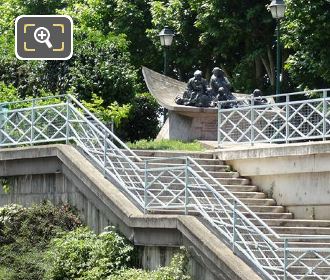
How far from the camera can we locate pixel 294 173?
71.0ft

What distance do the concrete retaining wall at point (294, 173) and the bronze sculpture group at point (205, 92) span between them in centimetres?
431

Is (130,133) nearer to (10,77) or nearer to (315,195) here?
(10,77)

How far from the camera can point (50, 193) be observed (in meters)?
21.9

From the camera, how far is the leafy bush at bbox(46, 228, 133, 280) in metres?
19.5

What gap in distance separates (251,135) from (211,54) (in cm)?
1801

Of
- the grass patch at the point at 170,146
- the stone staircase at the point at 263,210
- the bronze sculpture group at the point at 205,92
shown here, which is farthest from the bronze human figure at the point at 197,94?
the stone staircase at the point at 263,210

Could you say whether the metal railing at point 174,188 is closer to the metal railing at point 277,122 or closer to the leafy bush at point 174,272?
the leafy bush at point 174,272

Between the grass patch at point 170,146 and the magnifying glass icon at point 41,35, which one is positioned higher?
the magnifying glass icon at point 41,35

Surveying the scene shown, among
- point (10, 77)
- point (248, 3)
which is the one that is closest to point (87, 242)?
point (10, 77)

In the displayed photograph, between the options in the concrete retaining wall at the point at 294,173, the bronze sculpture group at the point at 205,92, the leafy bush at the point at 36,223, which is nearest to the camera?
the leafy bush at the point at 36,223

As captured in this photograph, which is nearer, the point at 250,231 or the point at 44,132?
the point at 250,231

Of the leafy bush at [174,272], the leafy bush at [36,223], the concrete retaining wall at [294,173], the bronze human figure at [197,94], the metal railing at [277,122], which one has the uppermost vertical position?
the bronze human figure at [197,94]

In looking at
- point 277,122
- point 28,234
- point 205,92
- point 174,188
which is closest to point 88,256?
point 28,234

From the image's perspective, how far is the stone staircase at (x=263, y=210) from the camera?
1928cm
